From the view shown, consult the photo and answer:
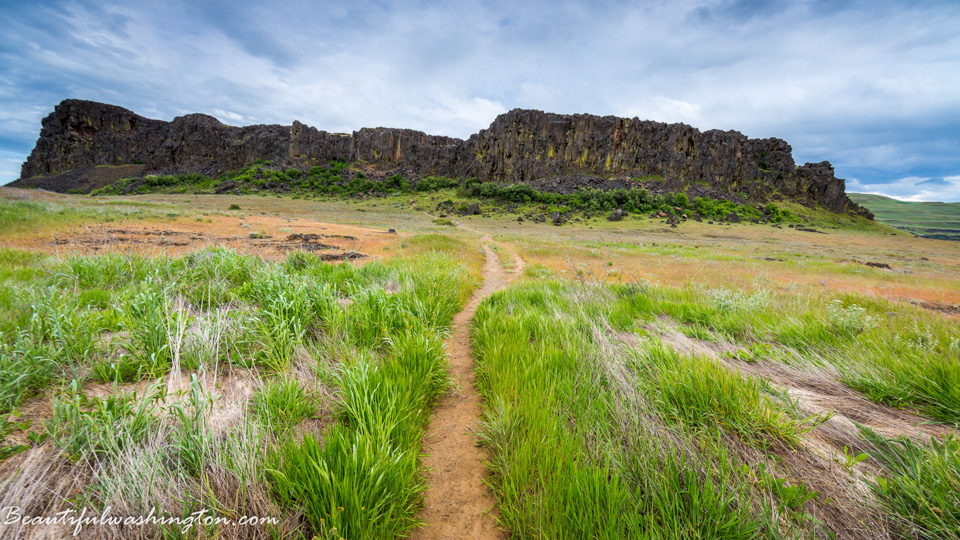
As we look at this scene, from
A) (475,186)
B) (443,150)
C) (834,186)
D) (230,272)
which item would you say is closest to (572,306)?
(230,272)

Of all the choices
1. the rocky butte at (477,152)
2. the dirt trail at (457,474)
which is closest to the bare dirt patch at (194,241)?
the dirt trail at (457,474)

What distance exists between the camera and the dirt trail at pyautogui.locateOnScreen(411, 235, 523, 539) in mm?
1948

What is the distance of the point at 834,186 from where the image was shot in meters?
92.9

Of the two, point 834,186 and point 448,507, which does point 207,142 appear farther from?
point 834,186

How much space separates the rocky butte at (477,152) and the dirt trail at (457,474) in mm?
81915

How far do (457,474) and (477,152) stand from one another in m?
104

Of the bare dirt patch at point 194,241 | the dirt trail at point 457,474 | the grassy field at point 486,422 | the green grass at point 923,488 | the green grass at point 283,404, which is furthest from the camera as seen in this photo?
the bare dirt patch at point 194,241

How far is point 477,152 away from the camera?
99.0m

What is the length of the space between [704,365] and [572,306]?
2590 millimetres

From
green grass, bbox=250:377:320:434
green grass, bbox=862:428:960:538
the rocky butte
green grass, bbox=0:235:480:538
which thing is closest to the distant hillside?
the rocky butte

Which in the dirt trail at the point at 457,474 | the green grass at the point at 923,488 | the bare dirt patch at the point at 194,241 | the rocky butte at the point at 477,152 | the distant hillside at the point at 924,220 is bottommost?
the dirt trail at the point at 457,474

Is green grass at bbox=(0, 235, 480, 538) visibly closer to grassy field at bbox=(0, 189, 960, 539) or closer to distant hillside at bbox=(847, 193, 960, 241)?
grassy field at bbox=(0, 189, 960, 539)

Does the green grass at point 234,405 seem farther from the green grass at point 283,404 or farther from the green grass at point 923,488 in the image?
the green grass at point 923,488

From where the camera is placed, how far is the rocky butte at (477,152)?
294 feet
